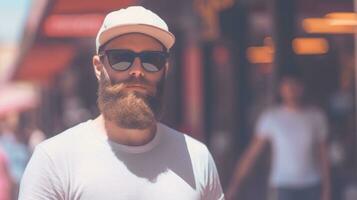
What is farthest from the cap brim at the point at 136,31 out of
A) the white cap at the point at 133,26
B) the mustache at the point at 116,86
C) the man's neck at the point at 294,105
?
the man's neck at the point at 294,105

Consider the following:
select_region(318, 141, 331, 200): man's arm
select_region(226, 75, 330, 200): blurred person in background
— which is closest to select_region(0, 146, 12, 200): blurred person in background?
select_region(226, 75, 330, 200): blurred person in background

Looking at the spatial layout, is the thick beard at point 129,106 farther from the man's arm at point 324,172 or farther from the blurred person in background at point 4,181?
the man's arm at point 324,172

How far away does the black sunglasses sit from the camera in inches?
138

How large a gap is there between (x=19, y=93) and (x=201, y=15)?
42.2m

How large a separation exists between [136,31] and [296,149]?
4527 mm

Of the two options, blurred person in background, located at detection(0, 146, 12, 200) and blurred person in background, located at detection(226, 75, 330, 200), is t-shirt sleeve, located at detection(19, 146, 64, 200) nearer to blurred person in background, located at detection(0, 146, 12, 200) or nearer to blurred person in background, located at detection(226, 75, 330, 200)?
blurred person in background, located at detection(0, 146, 12, 200)

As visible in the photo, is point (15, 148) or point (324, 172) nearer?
point (324, 172)

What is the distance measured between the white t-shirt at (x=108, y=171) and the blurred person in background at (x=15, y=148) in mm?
6864

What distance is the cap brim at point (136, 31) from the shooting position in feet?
11.5

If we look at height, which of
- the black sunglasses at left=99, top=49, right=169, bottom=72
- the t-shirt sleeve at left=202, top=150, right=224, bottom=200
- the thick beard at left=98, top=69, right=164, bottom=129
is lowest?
the t-shirt sleeve at left=202, top=150, right=224, bottom=200

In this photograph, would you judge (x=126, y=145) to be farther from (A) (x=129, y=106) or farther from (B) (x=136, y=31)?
(B) (x=136, y=31)

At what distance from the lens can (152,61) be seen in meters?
3.53

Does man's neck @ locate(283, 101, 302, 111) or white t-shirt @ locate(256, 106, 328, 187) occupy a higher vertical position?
man's neck @ locate(283, 101, 302, 111)

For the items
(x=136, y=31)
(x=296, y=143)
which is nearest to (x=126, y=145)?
(x=136, y=31)
